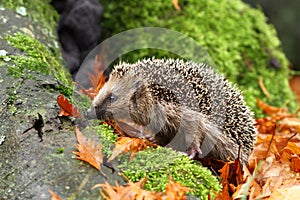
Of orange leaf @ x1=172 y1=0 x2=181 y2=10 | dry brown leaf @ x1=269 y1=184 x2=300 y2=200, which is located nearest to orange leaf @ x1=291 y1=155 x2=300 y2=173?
dry brown leaf @ x1=269 y1=184 x2=300 y2=200

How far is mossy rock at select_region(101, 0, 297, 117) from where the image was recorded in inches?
283

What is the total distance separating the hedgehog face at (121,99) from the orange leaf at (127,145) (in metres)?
0.61

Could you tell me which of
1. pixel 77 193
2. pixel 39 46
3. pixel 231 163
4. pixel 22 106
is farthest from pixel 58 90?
pixel 231 163

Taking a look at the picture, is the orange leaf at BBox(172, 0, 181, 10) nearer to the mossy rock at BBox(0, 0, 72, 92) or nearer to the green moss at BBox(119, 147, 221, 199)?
the mossy rock at BBox(0, 0, 72, 92)

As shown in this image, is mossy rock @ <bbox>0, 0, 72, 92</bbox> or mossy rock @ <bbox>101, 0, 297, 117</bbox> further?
mossy rock @ <bbox>101, 0, 297, 117</bbox>

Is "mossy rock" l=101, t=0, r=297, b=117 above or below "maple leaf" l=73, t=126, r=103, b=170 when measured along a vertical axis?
above

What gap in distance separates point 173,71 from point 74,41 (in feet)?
8.98

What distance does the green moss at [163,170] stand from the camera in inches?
141

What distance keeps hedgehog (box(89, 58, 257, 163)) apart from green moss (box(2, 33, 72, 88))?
1.92ft

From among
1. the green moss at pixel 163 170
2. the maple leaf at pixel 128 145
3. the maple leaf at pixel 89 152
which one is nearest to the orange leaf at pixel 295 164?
the green moss at pixel 163 170

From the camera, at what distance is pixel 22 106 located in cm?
409

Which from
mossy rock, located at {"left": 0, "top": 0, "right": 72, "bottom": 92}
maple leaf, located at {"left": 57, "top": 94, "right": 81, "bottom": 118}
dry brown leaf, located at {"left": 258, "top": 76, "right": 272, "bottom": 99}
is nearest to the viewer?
maple leaf, located at {"left": 57, "top": 94, "right": 81, "bottom": 118}

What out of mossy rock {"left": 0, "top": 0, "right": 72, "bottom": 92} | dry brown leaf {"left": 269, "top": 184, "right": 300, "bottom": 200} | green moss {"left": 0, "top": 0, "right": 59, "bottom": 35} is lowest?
dry brown leaf {"left": 269, "top": 184, "right": 300, "bottom": 200}

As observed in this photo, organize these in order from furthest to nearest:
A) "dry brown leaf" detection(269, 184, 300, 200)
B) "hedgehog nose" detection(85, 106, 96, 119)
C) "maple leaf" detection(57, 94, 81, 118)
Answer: "hedgehog nose" detection(85, 106, 96, 119) → "maple leaf" detection(57, 94, 81, 118) → "dry brown leaf" detection(269, 184, 300, 200)
